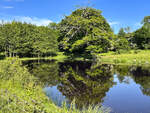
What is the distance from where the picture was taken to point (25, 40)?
112 feet

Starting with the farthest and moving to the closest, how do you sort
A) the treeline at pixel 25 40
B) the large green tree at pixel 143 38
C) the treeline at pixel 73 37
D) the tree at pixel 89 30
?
the large green tree at pixel 143 38
the treeline at pixel 25 40
the treeline at pixel 73 37
the tree at pixel 89 30

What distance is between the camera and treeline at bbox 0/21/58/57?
1244 inches

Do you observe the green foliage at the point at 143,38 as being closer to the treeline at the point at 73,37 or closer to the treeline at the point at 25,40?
the treeline at the point at 73,37

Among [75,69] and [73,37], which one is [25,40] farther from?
[75,69]

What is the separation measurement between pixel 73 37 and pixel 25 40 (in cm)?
1247

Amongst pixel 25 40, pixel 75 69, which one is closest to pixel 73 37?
pixel 25 40

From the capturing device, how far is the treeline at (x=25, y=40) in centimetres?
3159

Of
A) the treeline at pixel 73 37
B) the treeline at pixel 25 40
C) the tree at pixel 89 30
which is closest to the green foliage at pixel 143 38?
the treeline at pixel 73 37

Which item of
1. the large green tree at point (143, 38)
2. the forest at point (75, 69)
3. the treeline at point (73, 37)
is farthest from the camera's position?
the large green tree at point (143, 38)

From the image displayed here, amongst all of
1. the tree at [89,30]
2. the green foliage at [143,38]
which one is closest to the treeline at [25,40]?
the tree at [89,30]

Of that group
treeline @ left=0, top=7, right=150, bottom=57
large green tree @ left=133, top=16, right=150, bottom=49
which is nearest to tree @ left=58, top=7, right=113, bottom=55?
treeline @ left=0, top=7, right=150, bottom=57

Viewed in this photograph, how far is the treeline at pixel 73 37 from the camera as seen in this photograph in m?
26.1

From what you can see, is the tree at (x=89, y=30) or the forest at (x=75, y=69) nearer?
the forest at (x=75, y=69)

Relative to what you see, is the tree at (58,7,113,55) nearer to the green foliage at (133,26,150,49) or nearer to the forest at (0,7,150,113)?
the forest at (0,7,150,113)
